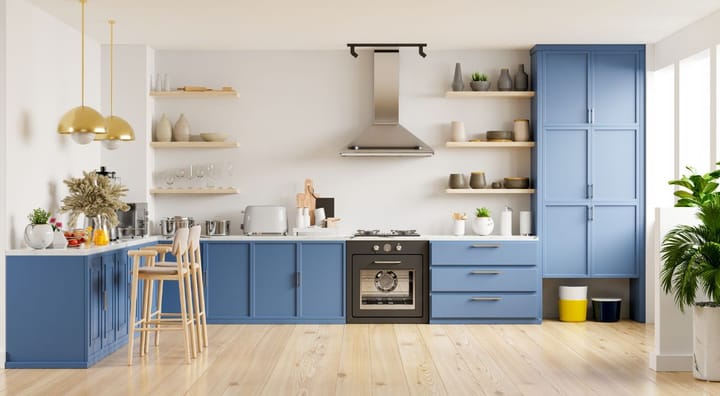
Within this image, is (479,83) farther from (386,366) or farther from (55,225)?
(55,225)

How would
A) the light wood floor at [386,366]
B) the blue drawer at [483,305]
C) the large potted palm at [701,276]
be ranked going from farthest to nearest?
1. the blue drawer at [483,305]
2. the large potted palm at [701,276]
3. the light wood floor at [386,366]

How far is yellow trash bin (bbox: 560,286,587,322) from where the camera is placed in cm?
749

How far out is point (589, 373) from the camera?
5.24m


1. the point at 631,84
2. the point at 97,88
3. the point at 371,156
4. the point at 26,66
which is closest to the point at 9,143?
the point at 26,66

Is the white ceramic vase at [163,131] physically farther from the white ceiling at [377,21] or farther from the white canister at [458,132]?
the white canister at [458,132]

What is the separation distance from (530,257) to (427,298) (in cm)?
101

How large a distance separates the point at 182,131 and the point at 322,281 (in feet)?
6.44

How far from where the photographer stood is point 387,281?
7.34 m

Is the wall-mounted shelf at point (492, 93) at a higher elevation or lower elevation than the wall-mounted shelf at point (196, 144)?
higher

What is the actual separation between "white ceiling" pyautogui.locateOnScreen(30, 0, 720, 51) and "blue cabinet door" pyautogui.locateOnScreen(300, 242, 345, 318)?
1.93 meters

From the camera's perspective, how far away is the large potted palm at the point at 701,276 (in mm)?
→ 4941

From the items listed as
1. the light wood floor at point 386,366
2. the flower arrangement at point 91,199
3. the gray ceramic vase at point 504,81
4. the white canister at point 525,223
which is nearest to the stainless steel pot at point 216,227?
the light wood floor at point 386,366

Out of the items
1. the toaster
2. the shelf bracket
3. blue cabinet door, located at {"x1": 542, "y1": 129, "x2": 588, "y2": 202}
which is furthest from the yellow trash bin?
the toaster

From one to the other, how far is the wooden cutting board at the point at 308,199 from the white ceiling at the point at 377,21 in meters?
1.32
